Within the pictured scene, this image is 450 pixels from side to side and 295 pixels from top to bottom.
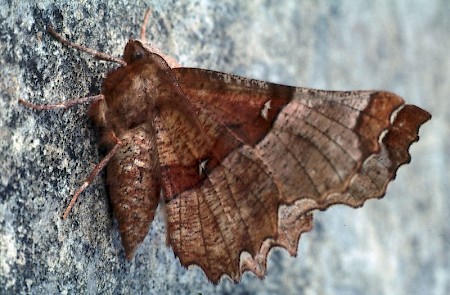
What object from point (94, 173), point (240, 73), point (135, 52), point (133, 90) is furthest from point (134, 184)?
point (240, 73)

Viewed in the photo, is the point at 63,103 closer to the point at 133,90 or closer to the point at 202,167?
the point at 133,90

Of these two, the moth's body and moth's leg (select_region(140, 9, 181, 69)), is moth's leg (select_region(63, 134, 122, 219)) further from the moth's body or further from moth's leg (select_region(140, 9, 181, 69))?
moth's leg (select_region(140, 9, 181, 69))

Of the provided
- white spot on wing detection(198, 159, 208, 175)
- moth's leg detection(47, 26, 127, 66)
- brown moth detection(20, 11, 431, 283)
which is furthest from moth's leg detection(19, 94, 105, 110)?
white spot on wing detection(198, 159, 208, 175)

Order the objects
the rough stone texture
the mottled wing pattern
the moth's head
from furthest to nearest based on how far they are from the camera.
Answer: the moth's head → the mottled wing pattern → the rough stone texture

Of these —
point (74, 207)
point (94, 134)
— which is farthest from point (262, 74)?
point (74, 207)

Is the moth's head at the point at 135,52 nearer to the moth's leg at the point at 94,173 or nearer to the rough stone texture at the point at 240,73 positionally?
the rough stone texture at the point at 240,73
